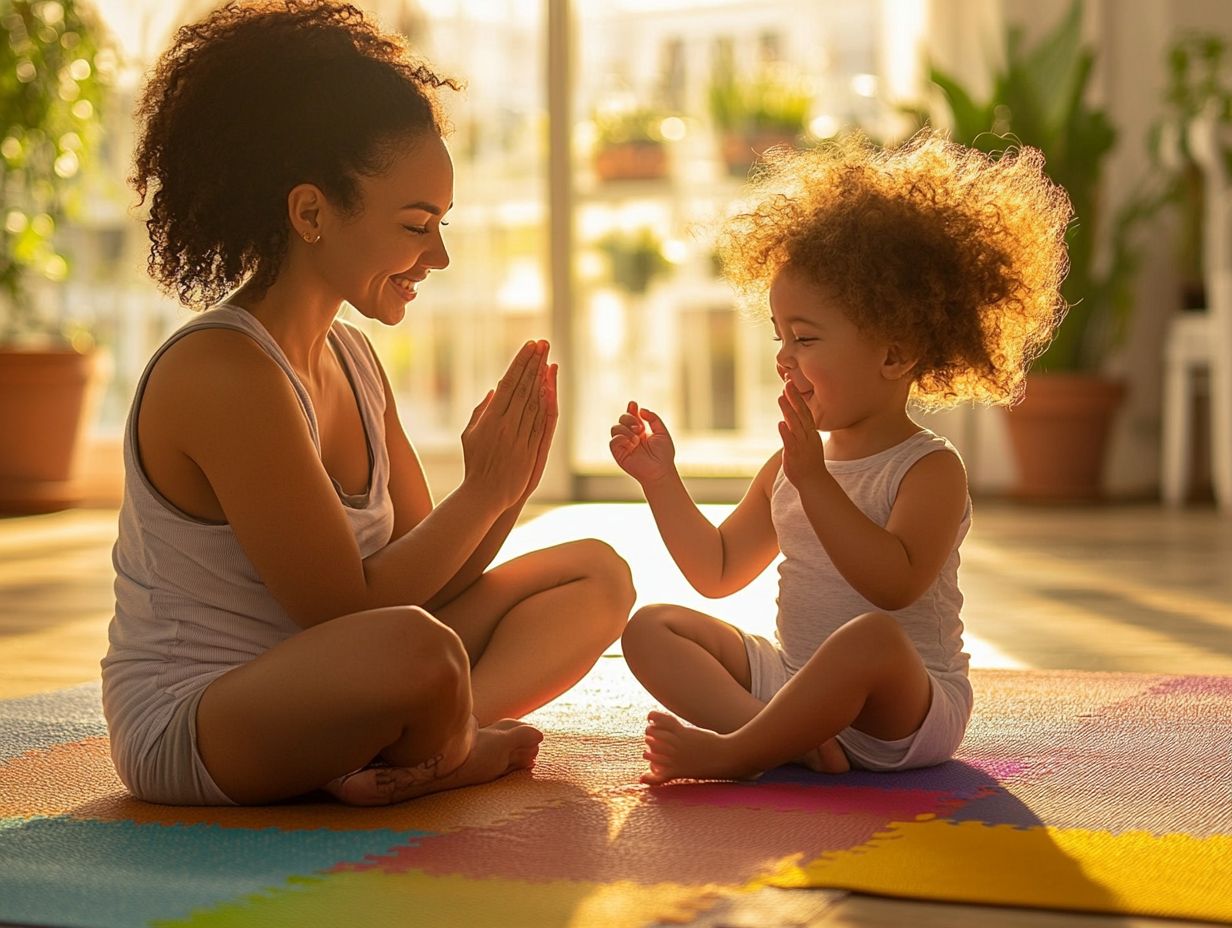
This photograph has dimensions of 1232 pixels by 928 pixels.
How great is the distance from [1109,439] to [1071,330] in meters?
0.31

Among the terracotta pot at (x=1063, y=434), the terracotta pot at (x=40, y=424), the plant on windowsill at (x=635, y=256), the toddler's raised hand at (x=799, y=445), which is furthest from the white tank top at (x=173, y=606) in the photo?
the plant on windowsill at (x=635, y=256)

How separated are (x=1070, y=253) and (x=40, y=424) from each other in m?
2.78

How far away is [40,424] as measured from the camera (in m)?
4.37

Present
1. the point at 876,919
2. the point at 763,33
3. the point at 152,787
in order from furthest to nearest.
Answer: the point at 763,33 → the point at 152,787 → the point at 876,919

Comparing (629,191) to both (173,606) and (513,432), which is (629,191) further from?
(173,606)

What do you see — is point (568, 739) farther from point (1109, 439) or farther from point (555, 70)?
point (555, 70)

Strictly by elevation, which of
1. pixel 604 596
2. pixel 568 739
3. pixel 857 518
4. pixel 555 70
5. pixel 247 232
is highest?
pixel 555 70

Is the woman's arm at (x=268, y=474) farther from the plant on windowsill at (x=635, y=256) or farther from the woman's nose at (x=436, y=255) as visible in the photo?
the plant on windowsill at (x=635, y=256)

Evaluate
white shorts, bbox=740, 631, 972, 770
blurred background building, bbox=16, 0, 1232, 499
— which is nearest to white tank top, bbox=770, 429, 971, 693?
white shorts, bbox=740, 631, 972, 770

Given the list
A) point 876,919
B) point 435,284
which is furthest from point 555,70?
point 876,919

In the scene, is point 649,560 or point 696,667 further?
point 649,560

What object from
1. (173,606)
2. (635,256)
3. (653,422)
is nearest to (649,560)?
(653,422)

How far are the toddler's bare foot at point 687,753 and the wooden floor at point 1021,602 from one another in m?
0.33

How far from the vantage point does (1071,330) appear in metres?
4.23
